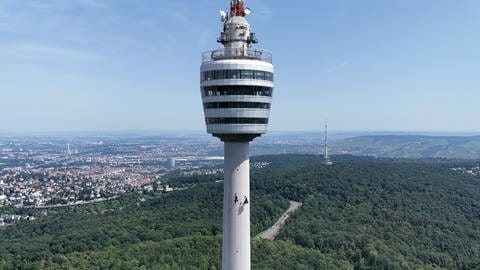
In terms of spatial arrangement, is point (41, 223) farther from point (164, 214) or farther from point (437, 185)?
point (437, 185)

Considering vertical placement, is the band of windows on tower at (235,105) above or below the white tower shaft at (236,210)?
above

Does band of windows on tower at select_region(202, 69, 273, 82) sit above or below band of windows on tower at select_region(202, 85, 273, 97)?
above

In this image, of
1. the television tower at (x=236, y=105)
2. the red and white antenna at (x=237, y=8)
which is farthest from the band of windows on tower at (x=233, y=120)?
the red and white antenna at (x=237, y=8)

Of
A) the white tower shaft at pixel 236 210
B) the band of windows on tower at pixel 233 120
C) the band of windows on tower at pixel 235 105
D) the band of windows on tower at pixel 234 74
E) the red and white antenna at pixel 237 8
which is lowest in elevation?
the white tower shaft at pixel 236 210

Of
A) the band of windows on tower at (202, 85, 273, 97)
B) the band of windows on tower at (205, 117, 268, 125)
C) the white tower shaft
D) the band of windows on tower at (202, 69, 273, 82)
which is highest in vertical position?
the band of windows on tower at (202, 69, 273, 82)

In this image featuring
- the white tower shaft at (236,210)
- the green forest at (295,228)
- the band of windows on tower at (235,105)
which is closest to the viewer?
the band of windows on tower at (235,105)

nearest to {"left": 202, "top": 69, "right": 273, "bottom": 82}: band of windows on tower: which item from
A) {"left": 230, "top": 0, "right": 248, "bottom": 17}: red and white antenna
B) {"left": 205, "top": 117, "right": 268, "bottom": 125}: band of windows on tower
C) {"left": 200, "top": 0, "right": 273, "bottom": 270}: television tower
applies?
{"left": 200, "top": 0, "right": 273, "bottom": 270}: television tower

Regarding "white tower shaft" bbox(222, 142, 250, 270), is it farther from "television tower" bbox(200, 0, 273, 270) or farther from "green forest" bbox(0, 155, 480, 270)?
"green forest" bbox(0, 155, 480, 270)

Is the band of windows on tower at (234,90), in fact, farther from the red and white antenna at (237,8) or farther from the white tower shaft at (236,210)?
the red and white antenna at (237,8)

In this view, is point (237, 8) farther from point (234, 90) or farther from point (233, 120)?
point (233, 120)
